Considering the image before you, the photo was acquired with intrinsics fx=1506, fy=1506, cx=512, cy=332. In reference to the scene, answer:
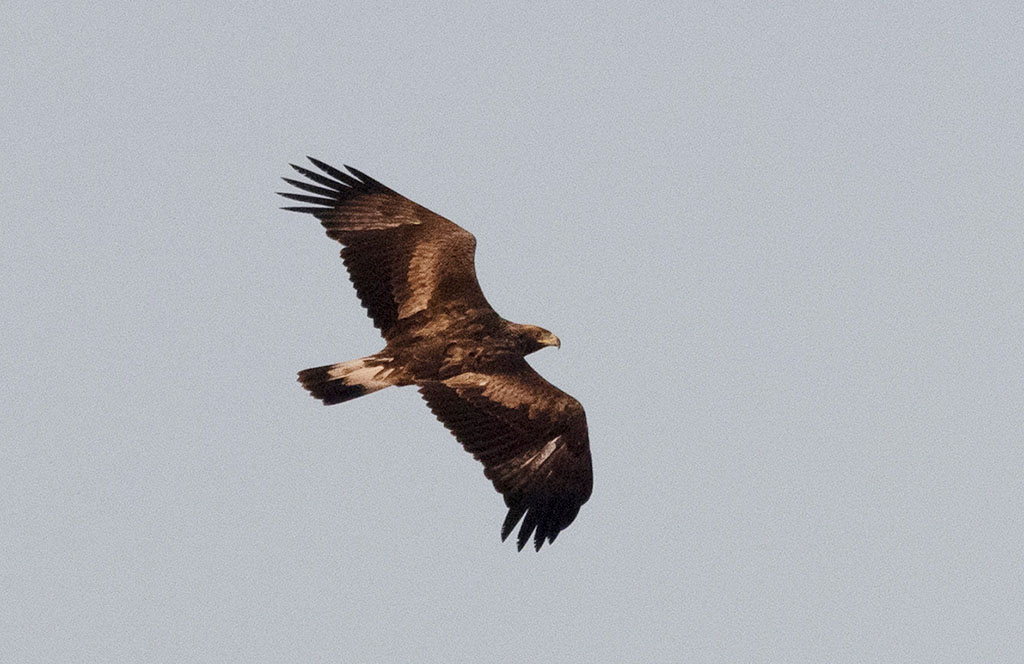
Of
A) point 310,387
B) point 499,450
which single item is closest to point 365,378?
point 310,387

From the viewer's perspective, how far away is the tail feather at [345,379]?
13172 mm

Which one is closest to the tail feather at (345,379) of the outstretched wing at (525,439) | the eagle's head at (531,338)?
the outstretched wing at (525,439)

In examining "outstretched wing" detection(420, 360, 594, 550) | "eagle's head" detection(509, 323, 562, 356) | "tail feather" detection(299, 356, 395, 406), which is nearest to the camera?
"outstretched wing" detection(420, 360, 594, 550)

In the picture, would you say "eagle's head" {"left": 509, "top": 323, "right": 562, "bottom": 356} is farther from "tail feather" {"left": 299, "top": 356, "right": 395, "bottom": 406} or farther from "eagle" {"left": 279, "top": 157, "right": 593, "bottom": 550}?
"tail feather" {"left": 299, "top": 356, "right": 395, "bottom": 406}

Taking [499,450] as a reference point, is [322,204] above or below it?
above

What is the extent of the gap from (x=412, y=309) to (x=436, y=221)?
2.84 feet

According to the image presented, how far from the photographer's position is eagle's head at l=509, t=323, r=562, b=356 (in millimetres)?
13438

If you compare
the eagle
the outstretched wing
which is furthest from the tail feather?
the outstretched wing

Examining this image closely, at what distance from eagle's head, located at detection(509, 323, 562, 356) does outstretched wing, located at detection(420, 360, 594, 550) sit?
0.37 metres

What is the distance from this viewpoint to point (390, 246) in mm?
13703

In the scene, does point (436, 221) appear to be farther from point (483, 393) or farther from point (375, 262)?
point (483, 393)

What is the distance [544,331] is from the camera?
13.6 metres

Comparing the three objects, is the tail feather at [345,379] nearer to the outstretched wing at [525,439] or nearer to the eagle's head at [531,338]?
the outstretched wing at [525,439]

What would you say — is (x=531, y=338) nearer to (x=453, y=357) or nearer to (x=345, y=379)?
(x=453, y=357)
